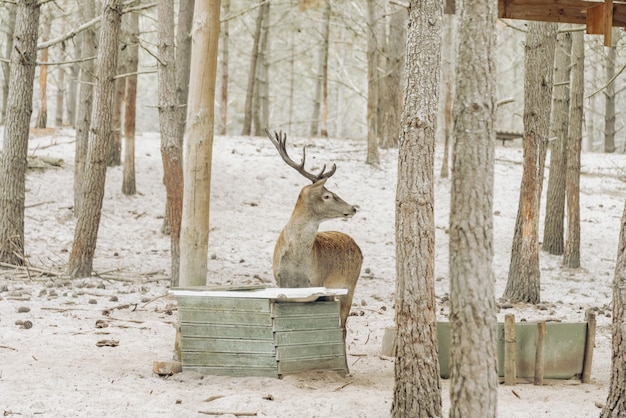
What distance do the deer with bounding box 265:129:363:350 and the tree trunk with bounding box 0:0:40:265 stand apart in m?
5.63

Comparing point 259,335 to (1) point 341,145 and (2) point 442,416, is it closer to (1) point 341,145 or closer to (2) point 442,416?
(2) point 442,416

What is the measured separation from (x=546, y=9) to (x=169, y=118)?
4517 mm

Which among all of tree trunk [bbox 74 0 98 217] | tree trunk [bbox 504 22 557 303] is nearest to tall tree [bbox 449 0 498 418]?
tree trunk [bbox 504 22 557 303]

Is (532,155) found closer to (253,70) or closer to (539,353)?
(539,353)

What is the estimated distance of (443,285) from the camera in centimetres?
A: 1326

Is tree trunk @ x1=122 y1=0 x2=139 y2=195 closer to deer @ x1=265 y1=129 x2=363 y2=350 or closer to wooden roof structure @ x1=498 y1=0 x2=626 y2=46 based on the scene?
deer @ x1=265 y1=129 x2=363 y2=350

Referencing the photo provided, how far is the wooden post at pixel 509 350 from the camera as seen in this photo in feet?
24.3

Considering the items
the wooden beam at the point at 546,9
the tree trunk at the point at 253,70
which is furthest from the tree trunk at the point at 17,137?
the tree trunk at the point at 253,70

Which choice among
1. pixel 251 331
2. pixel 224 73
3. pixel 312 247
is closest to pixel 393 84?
pixel 224 73

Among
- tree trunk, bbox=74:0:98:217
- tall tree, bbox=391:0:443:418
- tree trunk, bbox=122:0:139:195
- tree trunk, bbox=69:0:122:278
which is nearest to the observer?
tall tree, bbox=391:0:443:418

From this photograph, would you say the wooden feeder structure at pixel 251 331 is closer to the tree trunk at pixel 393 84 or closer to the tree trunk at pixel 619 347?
the tree trunk at pixel 619 347

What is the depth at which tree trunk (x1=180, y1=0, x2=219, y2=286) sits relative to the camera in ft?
25.2

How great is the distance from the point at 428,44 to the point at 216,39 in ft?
8.36

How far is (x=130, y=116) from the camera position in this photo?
16.4m
